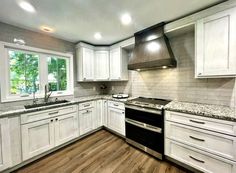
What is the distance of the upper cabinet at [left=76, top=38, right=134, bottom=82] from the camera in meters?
3.11

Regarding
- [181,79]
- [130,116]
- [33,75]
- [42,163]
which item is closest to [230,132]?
[181,79]

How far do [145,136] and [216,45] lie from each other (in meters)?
1.83

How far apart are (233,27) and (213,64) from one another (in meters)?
0.50

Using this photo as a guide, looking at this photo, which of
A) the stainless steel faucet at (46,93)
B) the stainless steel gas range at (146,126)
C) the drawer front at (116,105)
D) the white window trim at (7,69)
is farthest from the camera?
the drawer front at (116,105)

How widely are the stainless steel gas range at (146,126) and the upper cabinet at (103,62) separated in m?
1.14

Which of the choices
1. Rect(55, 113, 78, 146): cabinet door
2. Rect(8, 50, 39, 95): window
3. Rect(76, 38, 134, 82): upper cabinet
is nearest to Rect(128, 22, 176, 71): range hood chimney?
Rect(76, 38, 134, 82): upper cabinet

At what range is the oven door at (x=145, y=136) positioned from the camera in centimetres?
195

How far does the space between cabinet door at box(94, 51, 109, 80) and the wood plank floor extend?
181cm

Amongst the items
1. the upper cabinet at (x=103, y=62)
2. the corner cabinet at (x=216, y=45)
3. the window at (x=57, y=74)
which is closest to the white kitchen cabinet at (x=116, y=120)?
the upper cabinet at (x=103, y=62)

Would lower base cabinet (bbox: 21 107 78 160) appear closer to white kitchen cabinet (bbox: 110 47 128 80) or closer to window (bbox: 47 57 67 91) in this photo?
window (bbox: 47 57 67 91)

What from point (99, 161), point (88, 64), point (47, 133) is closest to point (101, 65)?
point (88, 64)

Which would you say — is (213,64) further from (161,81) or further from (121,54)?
(121,54)

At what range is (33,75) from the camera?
2.51 meters

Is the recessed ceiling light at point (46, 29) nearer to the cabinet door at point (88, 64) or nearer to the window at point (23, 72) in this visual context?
the window at point (23, 72)
